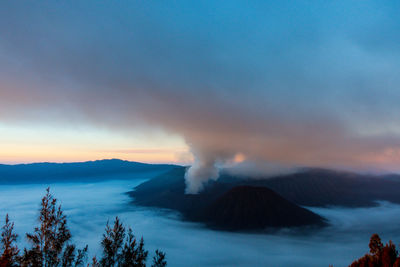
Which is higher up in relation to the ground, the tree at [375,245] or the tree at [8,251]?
the tree at [8,251]

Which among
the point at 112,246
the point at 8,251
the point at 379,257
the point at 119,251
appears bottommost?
the point at 379,257

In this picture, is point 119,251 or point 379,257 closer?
point 119,251

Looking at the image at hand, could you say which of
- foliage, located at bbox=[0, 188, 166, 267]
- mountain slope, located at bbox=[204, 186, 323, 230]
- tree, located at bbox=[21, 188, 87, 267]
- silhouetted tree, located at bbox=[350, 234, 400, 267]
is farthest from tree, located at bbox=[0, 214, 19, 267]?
mountain slope, located at bbox=[204, 186, 323, 230]

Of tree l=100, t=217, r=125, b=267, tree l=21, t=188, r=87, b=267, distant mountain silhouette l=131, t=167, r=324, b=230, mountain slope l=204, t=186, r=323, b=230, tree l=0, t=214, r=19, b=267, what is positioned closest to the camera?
tree l=0, t=214, r=19, b=267

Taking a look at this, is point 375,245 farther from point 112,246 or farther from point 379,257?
point 112,246

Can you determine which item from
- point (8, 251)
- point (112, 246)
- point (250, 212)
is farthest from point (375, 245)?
point (250, 212)

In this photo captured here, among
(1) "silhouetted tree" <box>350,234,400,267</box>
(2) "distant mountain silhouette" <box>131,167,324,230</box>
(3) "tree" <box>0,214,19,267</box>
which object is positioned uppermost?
(3) "tree" <box>0,214,19,267</box>

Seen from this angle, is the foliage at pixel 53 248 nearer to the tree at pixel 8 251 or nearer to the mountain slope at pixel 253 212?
the tree at pixel 8 251

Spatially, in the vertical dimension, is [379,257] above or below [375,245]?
below

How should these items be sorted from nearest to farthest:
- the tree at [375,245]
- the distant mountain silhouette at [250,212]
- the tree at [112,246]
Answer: the tree at [112,246] < the tree at [375,245] < the distant mountain silhouette at [250,212]

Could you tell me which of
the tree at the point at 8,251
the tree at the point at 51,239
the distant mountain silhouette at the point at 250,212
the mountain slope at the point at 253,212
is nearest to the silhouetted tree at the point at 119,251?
the tree at the point at 51,239

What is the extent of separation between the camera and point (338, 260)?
107 m

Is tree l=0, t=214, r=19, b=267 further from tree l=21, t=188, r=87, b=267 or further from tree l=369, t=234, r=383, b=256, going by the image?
tree l=369, t=234, r=383, b=256

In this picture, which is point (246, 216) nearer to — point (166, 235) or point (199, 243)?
point (199, 243)
